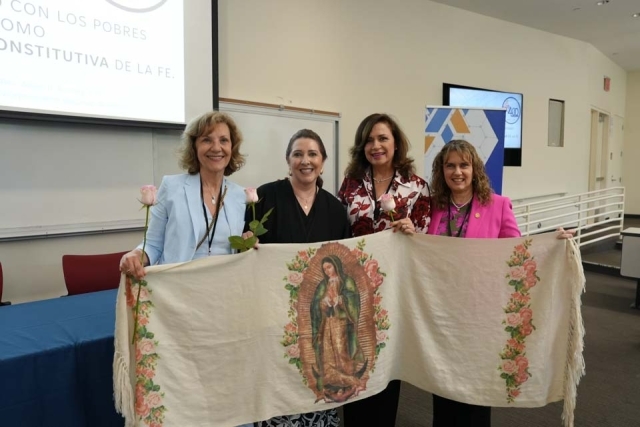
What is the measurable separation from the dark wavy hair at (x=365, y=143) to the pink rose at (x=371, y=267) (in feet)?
1.42

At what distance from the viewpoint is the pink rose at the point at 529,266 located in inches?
68.7

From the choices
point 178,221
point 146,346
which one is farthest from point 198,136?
point 146,346

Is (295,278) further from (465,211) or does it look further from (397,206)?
(465,211)

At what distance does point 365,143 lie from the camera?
6.46 ft

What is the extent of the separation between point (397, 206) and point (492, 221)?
0.40m

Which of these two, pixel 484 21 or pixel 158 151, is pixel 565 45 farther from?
pixel 158 151

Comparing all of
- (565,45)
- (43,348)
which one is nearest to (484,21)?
(565,45)

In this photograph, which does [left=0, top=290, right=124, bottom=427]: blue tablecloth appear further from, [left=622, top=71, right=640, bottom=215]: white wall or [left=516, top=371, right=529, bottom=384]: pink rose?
[left=622, top=71, right=640, bottom=215]: white wall

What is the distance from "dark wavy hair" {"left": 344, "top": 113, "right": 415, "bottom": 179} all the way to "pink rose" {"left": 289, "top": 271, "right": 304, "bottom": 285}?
580 millimetres

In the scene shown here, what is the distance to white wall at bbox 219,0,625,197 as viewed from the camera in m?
4.18

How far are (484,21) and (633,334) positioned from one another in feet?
15.0

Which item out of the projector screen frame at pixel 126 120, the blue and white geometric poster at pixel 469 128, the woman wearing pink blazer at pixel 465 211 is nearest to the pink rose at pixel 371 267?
the woman wearing pink blazer at pixel 465 211

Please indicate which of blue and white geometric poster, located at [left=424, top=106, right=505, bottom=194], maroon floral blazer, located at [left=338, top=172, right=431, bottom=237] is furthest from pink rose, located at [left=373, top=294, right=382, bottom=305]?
blue and white geometric poster, located at [left=424, top=106, right=505, bottom=194]

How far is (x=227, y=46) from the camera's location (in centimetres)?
395
